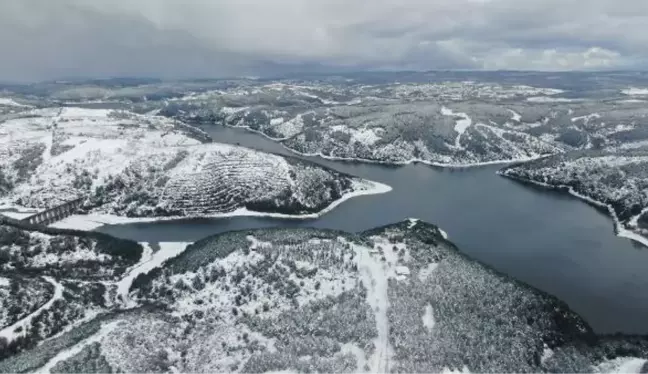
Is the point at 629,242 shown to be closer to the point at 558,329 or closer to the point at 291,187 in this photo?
the point at 558,329

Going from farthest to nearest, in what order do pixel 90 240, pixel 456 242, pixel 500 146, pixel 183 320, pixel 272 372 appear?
1. pixel 500 146
2. pixel 456 242
3. pixel 90 240
4. pixel 183 320
5. pixel 272 372

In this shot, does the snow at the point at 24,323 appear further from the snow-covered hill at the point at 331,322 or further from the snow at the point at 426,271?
the snow at the point at 426,271

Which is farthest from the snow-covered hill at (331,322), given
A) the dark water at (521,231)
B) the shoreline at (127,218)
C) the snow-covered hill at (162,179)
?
the snow-covered hill at (162,179)

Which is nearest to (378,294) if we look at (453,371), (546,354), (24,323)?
(453,371)

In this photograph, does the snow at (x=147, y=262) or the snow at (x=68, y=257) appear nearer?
the snow at (x=147, y=262)

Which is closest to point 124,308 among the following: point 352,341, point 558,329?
point 352,341
